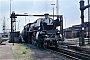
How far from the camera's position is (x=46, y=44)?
828 inches

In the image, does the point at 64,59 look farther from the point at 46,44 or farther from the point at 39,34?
the point at 39,34

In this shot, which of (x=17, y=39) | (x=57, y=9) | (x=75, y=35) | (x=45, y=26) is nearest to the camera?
(x=45, y=26)

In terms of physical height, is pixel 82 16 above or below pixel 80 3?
below

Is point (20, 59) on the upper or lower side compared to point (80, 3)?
lower

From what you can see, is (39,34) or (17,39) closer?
(39,34)

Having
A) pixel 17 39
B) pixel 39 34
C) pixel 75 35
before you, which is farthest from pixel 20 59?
pixel 75 35

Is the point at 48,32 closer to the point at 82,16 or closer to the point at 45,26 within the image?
the point at 45,26

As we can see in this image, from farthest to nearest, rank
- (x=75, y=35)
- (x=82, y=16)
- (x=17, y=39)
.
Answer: (x=75, y=35), (x=17, y=39), (x=82, y=16)

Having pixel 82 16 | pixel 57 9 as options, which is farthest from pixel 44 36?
pixel 57 9

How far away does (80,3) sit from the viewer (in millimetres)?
25906

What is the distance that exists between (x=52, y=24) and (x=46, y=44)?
110 inches

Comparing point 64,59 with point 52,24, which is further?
point 52,24

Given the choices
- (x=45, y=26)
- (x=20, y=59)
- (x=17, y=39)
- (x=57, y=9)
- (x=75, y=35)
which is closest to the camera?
(x=20, y=59)

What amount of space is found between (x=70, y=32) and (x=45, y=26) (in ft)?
190
